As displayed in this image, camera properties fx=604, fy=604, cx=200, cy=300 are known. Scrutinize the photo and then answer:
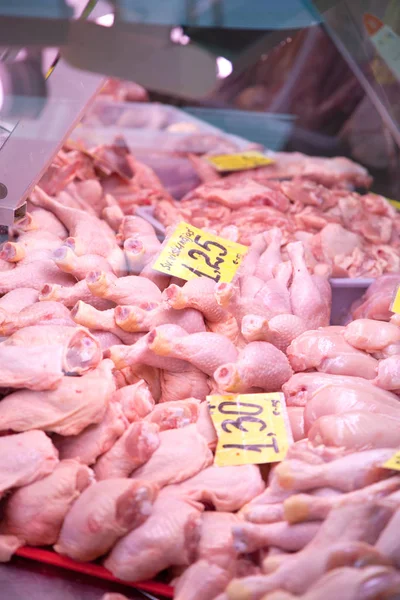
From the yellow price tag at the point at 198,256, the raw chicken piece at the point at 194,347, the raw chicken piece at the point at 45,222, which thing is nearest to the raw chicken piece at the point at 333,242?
the yellow price tag at the point at 198,256

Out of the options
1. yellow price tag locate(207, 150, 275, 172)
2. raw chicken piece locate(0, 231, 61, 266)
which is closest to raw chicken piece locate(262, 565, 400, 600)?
raw chicken piece locate(0, 231, 61, 266)

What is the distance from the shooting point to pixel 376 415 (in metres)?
1.58

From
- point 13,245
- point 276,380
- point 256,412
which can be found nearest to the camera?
point 256,412

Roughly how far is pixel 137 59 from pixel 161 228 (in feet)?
3.87

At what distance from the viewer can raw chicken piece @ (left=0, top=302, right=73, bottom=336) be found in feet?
6.13

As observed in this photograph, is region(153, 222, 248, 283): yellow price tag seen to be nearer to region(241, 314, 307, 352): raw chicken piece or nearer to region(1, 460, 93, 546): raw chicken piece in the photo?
region(241, 314, 307, 352): raw chicken piece

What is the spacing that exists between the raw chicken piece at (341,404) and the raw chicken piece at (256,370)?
0.14 meters

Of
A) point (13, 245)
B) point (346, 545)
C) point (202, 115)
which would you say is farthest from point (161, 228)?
point (202, 115)

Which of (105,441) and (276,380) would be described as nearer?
(105,441)

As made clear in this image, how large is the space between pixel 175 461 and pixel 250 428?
23 cm

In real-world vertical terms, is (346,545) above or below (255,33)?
below

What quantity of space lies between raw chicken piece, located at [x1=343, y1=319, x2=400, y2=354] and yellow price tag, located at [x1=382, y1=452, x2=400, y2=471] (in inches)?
25.0

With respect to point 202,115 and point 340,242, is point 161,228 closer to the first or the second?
point 340,242

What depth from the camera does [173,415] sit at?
1.70 meters
